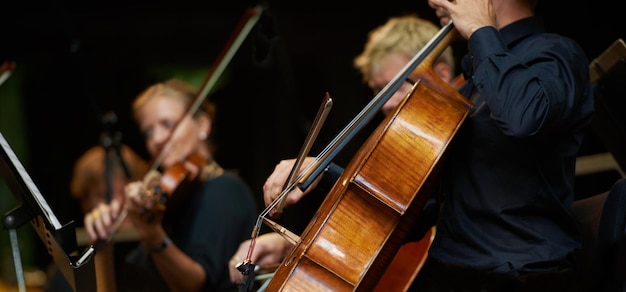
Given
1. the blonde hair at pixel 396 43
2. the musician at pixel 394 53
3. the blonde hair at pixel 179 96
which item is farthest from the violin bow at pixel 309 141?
the blonde hair at pixel 179 96

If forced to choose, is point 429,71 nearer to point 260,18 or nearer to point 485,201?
point 485,201

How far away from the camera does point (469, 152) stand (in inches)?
72.6

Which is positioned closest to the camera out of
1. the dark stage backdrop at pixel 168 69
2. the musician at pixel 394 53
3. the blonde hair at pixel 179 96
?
the musician at pixel 394 53

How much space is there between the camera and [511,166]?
1785mm

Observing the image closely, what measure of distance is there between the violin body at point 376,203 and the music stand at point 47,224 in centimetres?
40

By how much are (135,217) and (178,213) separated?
0.17 m

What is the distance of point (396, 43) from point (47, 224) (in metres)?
1.31

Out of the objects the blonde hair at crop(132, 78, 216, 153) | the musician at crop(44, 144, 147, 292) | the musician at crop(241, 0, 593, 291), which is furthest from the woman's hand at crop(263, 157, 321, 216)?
the musician at crop(44, 144, 147, 292)

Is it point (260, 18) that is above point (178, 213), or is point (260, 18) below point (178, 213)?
above

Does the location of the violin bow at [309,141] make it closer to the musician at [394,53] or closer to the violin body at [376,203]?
the violin body at [376,203]

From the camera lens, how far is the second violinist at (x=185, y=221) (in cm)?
275

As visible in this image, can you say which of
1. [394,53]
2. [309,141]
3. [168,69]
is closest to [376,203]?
[309,141]

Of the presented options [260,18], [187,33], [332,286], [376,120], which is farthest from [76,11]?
[332,286]

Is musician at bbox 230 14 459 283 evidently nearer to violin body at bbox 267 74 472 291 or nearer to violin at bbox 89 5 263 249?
violin at bbox 89 5 263 249
